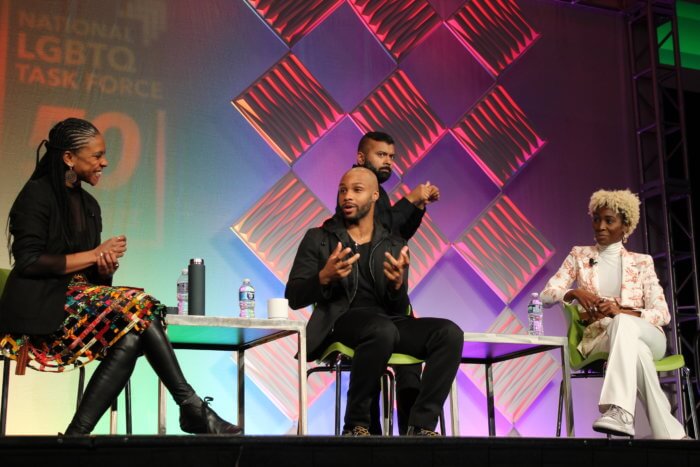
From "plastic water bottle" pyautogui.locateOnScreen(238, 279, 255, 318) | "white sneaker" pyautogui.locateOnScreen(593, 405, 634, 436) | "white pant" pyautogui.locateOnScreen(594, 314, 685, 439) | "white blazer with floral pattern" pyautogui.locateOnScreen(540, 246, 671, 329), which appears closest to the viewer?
"white sneaker" pyautogui.locateOnScreen(593, 405, 634, 436)

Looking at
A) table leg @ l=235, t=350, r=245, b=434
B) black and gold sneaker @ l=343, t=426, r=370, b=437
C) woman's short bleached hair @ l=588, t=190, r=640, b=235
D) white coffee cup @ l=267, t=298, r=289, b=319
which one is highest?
woman's short bleached hair @ l=588, t=190, r=640, b=235

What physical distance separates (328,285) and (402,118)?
2.49 m

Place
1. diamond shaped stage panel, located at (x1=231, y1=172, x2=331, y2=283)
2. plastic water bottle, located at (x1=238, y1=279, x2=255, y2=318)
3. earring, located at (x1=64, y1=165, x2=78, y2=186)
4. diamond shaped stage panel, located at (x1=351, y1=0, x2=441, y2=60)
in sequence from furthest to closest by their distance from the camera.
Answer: diamond shaped stage panel, located at (x1=351, y1=0, x2=441, y2=60), diamond shaped stage panel, located at (x1=231, y1=172, x2=331, y2=283), plastic water bottle, located at (x1=238, y1=279, x2=255, y2=318), earring, located at (x1=64, y1=165, x2=78, y2=186)

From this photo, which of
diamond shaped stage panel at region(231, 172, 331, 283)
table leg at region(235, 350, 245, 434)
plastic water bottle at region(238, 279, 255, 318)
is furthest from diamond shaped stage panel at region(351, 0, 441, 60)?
table leg at region(235, 350, 245, 434)

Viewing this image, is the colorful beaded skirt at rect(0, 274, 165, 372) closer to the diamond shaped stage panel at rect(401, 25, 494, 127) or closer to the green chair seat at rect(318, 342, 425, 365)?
the green chair seat at rect(318, 342, 425, 365)

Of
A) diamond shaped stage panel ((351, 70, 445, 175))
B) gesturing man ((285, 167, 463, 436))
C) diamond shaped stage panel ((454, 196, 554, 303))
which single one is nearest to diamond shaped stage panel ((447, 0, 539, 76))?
diamond shaped stage panel ((351, 70, 445, 175))

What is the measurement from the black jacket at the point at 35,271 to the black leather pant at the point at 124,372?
0.73ft

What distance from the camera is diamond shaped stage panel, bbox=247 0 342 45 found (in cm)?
560

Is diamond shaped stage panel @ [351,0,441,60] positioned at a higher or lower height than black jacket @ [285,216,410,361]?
higher

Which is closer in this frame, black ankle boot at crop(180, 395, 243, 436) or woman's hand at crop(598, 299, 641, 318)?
black ankle boot at crop(180, 395, 243, 436)

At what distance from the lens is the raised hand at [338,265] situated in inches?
134

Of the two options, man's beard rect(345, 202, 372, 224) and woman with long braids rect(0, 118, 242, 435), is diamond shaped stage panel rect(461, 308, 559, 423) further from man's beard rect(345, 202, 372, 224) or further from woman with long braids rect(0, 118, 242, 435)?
woman with long braids rect(0, 118, 242, 435)

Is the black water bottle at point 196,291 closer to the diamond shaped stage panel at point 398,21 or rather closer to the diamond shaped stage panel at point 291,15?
the diamond shaped stage panel at point 291,15

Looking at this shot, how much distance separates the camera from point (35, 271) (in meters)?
2.99
